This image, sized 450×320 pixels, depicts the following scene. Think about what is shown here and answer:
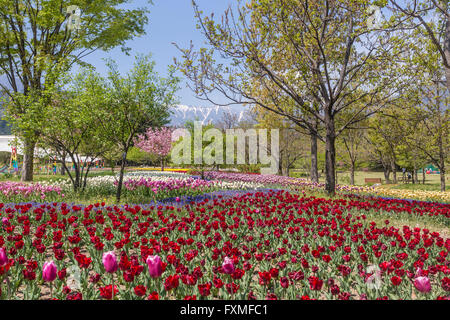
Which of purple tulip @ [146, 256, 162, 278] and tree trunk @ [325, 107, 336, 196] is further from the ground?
tree trunk @ [325, 107, 336, 196]

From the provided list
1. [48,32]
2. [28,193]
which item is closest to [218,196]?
[28,193]

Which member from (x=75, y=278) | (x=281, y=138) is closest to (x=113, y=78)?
(x=75, y=278)

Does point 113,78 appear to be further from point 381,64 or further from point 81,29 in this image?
point 81,29

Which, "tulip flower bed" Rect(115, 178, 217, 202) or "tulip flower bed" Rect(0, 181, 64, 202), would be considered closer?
"tulip flower bed" Rect(0, 181, 64, 202)

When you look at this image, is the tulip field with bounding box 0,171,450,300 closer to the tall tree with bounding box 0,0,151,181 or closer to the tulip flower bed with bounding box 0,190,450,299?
the tulip flower bed with bounding box 0,190,450,299

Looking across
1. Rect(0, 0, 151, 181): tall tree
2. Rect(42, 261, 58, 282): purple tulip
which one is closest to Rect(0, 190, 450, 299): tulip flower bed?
Rect(42, 261, 58, 282): purple tulip

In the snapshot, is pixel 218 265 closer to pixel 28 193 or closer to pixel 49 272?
pixel 49 272

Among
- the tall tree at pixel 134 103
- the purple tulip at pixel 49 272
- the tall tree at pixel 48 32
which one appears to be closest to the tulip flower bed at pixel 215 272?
the purple tulip at pixel 49 272

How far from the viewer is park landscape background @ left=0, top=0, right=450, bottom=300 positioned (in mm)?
3279

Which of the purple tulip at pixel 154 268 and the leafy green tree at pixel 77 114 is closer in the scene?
the purple tulip at pixel 154 268

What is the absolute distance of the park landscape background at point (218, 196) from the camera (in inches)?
129

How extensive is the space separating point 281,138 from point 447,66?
20.9 meters

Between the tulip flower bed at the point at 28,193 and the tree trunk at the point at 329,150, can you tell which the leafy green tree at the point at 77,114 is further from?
the tree trunk at the point at 329,150

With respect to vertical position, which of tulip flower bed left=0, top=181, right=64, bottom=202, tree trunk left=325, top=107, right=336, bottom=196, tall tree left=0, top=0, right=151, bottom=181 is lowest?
tulip flower bed left=0, top=181, right=64, bottom=202
